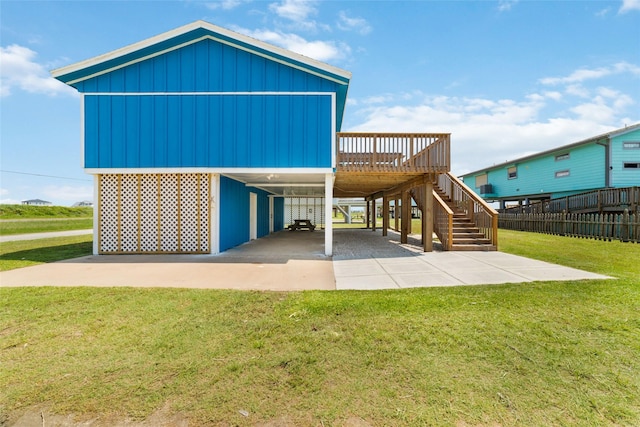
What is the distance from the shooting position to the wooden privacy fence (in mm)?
10827

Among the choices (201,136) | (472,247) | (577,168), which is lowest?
(472,247)

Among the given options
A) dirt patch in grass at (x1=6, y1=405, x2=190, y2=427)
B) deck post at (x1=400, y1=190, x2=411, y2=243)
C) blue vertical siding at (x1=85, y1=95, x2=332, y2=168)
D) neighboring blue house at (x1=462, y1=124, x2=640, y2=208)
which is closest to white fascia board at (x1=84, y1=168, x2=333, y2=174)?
blue vertical siding at (x1=85, y1=95, x2=332, y2=168)

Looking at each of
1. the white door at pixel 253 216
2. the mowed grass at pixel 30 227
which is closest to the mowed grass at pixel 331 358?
the white door at pixel 253 216

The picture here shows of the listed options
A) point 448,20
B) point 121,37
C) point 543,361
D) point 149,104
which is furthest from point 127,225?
point 448,20

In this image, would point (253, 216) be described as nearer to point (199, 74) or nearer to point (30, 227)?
point (199, 74)

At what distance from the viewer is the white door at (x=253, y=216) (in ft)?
43.8

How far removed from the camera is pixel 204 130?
9.01 metres

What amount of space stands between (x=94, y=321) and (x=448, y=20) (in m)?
11.8

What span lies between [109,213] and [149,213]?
130 cm

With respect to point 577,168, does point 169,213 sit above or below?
below

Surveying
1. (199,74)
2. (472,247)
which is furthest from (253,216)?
(472,247)

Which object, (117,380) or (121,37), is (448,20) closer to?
(121,37)

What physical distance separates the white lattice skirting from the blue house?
3cm

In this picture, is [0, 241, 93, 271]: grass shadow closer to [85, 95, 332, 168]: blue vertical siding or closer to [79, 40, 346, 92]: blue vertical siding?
[85, 95, 332, 168]: blue vertical siding
